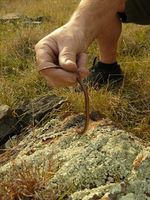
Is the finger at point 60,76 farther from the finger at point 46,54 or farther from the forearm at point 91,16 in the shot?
the forearm at point 91,16

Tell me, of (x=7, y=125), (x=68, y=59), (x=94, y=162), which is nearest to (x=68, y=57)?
(x=68, y=59)

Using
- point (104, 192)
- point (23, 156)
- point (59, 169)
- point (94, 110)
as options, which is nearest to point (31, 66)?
point (94, 110)

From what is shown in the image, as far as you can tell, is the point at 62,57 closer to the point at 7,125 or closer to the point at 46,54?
the point at 46,54

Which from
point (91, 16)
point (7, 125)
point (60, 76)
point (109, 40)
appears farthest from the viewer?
point (109, 40)

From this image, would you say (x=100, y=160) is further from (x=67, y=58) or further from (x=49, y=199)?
(x=67, y=58)

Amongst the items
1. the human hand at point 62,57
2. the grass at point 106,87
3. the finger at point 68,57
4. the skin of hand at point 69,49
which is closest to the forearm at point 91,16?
the skin of hand at point 69,49

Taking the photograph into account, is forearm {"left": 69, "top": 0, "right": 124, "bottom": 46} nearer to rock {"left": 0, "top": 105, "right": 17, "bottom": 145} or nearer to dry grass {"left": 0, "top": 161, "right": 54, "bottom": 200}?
dry grass {"left": 0, "top": 161, "right": 54, "bottom": 200}

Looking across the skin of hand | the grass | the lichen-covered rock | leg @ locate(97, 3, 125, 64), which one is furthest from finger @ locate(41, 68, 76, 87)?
leg @ locate(97, 3, 125, 64)
